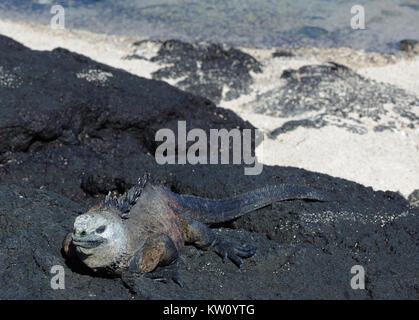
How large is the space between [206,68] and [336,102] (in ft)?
9.30

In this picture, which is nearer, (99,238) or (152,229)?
(99,238)

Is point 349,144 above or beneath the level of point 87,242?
beneath

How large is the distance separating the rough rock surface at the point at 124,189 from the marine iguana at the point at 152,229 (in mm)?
85

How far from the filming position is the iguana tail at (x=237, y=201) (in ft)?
13.3

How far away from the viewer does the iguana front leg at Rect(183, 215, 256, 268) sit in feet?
11.8

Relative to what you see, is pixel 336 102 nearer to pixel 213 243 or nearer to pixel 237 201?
pixel 237 201

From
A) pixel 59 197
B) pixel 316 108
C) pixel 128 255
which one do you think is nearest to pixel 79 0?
pixel 316 108

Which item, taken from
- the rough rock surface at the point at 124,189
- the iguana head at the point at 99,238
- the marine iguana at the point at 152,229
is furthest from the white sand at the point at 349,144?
the iguana head at the point at 99,238

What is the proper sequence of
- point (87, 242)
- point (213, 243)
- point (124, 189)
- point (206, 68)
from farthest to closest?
point (206, 68), point (124, 189), point (213, 243), point (87, 242)

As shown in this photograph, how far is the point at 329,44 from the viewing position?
15289mm

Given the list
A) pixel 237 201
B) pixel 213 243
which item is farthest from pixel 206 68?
pixel 213 243

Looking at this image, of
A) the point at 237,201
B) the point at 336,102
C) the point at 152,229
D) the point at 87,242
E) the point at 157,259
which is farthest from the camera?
the point at 336,102

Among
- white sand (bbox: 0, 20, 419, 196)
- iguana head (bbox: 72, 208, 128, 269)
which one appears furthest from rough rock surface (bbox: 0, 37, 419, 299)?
white sand (bbox: 0, 20, 419, 196)

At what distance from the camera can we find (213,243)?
3.72 meters
